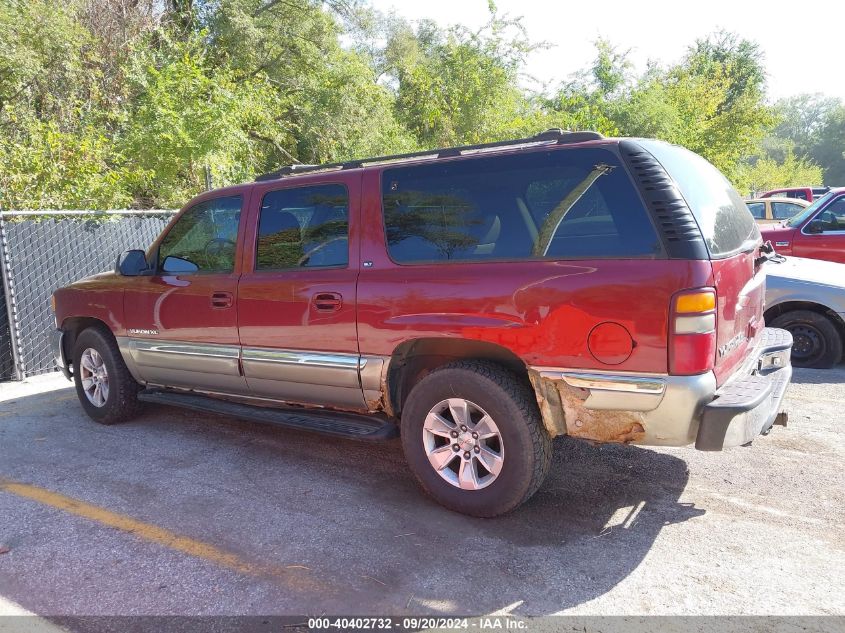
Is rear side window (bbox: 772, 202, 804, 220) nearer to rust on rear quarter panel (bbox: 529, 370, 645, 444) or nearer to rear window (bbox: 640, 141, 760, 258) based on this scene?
rear window (bbox: 640, 141, 760, 258)

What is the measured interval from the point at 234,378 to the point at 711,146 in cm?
2197

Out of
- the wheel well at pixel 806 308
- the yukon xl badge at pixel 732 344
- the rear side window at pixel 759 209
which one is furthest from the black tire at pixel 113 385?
the rear side window at pixel 759 209

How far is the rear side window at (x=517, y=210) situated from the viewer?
10.3 feet

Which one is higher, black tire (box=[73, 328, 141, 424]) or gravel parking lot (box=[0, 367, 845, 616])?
black tire (box=[73, 328, 141, 424])

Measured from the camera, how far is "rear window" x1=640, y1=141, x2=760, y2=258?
3136 millimetres

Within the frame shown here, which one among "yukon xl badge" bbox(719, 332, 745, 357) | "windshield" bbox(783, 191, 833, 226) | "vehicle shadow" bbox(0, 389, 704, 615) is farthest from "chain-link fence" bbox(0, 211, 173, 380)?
"windshield" bbox(783, 191, 833, 226)

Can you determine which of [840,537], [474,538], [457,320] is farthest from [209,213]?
[840,537]

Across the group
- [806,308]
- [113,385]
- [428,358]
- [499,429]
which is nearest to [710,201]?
[499,429]

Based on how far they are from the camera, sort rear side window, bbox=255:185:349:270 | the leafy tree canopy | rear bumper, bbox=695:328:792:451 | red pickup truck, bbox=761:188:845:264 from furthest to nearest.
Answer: the leafy tree canopy
red pickup truck, bbox=761:188:845:264
rear side window, bbox=255:185:349:270
rear bumper, bbox=695:328:792:451

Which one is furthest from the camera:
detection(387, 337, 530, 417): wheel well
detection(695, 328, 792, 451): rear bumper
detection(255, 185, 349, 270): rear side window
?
detection(255, 185, 349, 270): rear side window

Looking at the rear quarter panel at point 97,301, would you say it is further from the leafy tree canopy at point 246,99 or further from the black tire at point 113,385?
the leafy tree canopy at point 246,99

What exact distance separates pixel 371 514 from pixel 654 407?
5.46ft

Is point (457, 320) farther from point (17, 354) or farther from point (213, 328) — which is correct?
point (17, 354)

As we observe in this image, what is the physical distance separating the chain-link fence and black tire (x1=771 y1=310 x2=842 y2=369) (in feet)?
25.6
